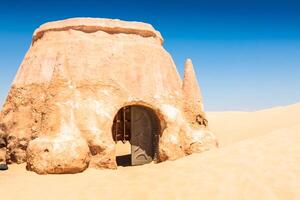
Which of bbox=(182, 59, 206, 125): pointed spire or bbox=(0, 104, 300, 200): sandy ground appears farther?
bbox=(182, 59, 206, 125): pointed spire

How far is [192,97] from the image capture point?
1366 cm

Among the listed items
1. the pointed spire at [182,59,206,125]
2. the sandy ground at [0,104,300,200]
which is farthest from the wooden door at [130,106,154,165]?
the pointed spire at [182,59,206,125]

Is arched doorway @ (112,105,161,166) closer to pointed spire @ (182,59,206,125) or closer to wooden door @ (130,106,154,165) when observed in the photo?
wooden door @ (130,106,154,165)

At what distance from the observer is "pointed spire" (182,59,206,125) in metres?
13.4

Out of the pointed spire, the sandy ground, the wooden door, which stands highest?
the pointed spire

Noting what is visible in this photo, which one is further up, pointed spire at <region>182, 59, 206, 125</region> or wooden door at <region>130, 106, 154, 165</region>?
pointed spire at <region>182, 59, 206, 125</region>

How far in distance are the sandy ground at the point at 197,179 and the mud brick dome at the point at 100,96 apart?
959 millimetres

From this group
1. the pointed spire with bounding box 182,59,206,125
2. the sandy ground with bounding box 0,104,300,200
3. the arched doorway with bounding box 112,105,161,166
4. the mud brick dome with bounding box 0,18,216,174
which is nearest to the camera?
the sandy ground with bounding box 0,104,300,200

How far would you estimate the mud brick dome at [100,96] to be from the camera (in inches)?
420

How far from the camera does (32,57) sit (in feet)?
42.2

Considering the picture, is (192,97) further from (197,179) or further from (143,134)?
(197,179)

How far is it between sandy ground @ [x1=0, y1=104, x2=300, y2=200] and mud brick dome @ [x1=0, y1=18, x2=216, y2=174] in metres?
0.96

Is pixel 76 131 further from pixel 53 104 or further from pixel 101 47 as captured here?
pixel 101 47

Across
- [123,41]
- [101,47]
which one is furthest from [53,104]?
[123,41]
